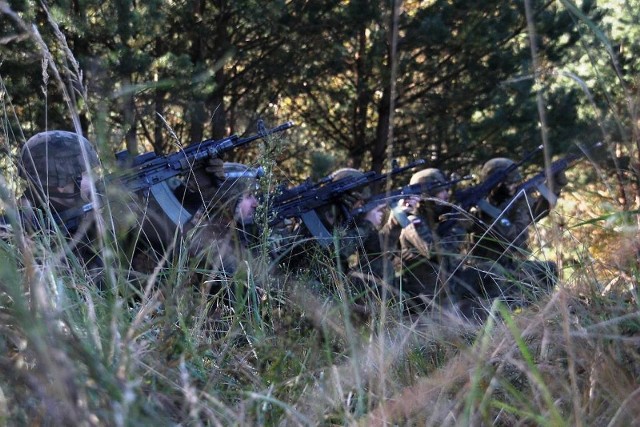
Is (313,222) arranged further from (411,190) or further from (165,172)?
(165,172)

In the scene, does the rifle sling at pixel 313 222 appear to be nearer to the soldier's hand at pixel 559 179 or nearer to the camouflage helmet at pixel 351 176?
the camouflage helmet at pixel 351 176

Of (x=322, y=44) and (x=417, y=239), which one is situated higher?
(x=322, y=44)

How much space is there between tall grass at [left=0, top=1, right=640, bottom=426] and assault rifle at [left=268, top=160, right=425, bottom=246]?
4.39 metres

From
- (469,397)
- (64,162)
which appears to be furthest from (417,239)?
(469,397)

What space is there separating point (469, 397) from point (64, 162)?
359cm

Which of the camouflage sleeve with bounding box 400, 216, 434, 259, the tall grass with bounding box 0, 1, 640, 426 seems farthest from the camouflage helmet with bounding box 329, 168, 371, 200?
the tall grass with bounding box 0, 1, 640, 426

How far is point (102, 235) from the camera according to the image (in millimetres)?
1807

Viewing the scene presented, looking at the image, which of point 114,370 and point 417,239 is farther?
point 417,239

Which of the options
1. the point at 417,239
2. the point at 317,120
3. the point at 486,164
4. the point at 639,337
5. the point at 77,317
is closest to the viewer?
the point at 639,337

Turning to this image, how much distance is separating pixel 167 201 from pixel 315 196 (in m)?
2.39

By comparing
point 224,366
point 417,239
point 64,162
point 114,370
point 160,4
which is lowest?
point 417,239

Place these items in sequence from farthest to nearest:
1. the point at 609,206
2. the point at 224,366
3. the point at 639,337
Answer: the point at 609,206, the point at 224,366, the point at 639,337

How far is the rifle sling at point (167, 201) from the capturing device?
16.2 feet

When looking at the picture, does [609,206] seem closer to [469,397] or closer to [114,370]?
[469,397]
